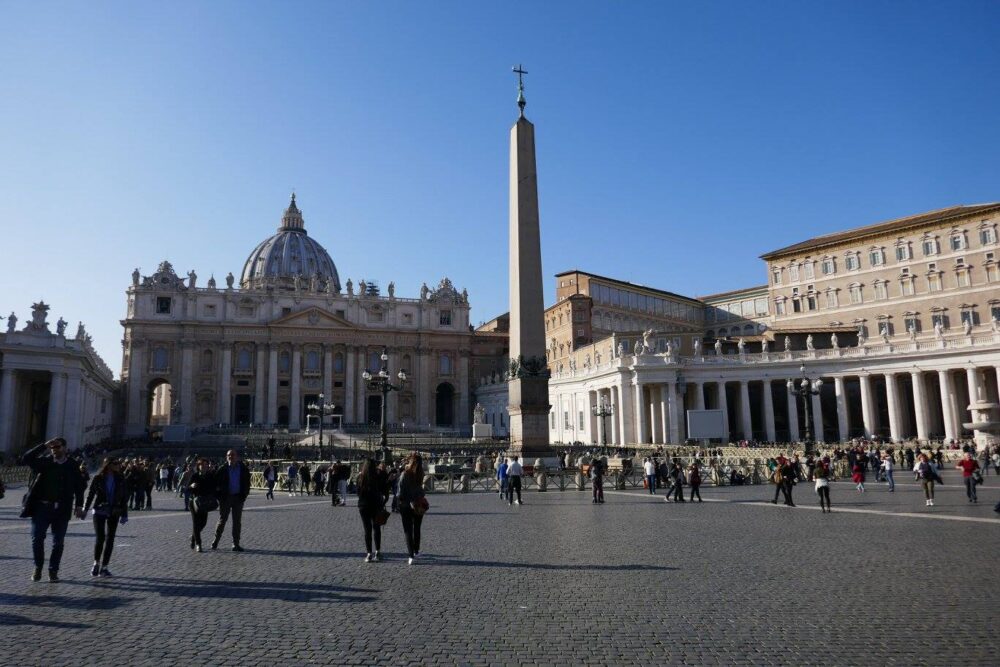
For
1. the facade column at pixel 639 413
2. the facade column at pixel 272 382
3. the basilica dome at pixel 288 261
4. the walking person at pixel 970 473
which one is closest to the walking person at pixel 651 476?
the walking person at pixel 970 473

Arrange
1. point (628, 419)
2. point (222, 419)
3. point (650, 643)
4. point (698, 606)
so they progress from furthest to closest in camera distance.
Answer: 1. point (222, 419)
2. point (628, 419)
3. point (698, 606)
4. point (650, 643)

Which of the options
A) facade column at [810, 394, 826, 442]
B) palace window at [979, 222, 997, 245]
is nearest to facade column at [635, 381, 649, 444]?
facade column at [810, 394, 826, 442]

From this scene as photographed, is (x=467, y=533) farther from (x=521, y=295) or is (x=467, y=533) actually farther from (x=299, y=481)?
(x=299, y=481)

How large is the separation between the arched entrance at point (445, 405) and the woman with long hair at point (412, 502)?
6758 centimetres

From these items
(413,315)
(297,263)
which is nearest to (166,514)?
(413,315)

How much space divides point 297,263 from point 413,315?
2446 cm

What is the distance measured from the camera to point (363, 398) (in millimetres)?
70000

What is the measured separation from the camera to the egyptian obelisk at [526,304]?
19344 mm

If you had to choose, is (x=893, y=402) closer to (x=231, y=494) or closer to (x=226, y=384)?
(x=231, y=494)

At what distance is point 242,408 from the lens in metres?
68.2

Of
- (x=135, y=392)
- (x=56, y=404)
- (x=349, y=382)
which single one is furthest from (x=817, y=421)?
(x=135, y=392)

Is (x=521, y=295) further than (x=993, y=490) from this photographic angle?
Yes

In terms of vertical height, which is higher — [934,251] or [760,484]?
[934,251]

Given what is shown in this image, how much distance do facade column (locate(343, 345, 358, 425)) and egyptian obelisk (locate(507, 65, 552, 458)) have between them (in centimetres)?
5126
